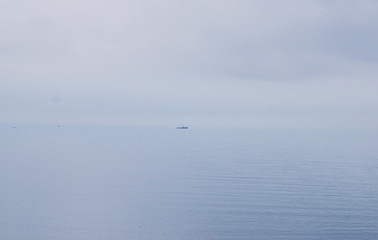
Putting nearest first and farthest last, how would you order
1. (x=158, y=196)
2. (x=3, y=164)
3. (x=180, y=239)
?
(x=180, y=239) < (x=158, y=196) < (x=3, y=164)

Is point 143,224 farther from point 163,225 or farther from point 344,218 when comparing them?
point 344,218

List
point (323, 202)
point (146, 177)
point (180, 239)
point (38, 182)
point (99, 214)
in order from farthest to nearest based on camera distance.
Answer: point (146, 177)
point (38, 182)
point (323, 202)
point (99, 214)
point (180, 239)

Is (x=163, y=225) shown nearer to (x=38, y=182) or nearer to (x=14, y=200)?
(x=14, y=200)

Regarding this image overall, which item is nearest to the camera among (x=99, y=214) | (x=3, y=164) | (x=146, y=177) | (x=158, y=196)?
(x=99, y=214)

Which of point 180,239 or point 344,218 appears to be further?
point 344,218

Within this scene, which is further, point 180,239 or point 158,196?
point 158,196

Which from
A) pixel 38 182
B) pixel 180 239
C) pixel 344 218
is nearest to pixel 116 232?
pixel 180 239

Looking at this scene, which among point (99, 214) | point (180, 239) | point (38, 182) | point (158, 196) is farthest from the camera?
point (38, 182)

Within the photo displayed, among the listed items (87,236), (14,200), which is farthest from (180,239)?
(14,200)
